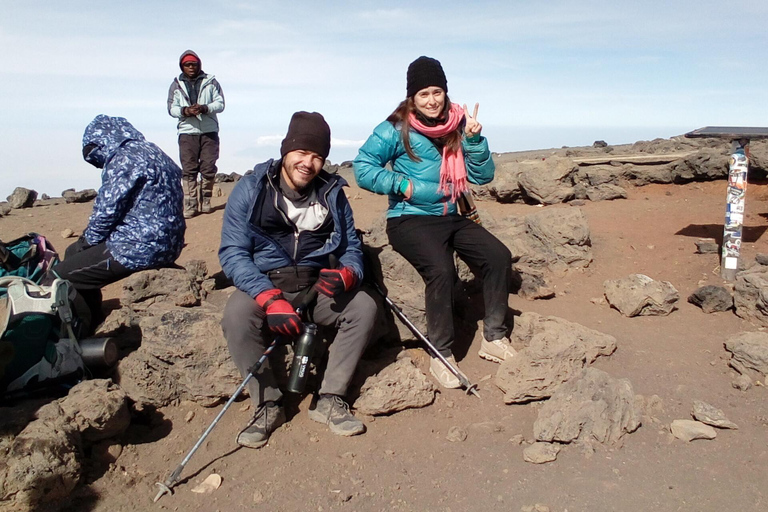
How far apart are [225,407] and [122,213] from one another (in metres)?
2.01

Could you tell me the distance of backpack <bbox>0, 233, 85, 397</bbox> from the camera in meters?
4.03

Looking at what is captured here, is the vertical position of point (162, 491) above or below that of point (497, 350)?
below

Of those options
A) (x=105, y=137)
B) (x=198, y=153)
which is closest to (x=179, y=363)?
(x=105, y=137)

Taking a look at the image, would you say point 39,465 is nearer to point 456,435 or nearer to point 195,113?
point 456,435

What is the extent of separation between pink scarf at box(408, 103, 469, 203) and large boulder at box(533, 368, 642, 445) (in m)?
1.69

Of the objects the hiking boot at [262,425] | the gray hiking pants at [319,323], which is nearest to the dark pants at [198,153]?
the gray hiking pants at [319,323]

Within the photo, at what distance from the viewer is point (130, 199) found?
505 cm

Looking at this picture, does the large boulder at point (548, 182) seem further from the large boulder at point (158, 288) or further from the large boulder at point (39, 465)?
the large boulder at point (39, 465)

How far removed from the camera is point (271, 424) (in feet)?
13.7

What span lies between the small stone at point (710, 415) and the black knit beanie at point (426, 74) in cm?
281

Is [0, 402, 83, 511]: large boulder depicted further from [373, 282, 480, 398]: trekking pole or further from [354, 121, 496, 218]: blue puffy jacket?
[354, 121, 496, 218]: blue puffy jacket

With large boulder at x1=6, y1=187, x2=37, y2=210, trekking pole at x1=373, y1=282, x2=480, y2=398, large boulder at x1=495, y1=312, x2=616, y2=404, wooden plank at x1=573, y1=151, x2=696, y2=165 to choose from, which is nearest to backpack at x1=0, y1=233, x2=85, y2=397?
trekking pole at x1=373, y1=282, x2=480, y2=398

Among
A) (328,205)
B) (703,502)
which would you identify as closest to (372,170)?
(328,205)

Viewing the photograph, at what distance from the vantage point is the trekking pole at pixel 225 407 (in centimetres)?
365
